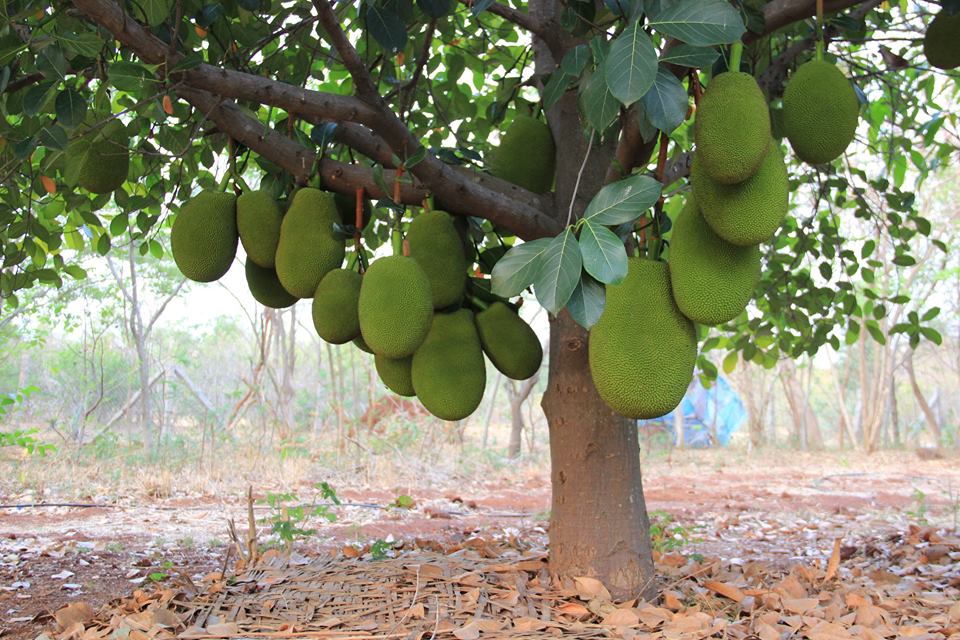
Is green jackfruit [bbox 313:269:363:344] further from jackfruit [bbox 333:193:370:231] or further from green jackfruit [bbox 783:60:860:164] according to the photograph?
green jackfruit [bbox 783:60:860:164]

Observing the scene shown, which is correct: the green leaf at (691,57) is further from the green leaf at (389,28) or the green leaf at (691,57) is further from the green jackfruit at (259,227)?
the green jackfruit at (259,227)

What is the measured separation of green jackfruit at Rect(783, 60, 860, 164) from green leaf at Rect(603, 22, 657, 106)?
0.43 meters

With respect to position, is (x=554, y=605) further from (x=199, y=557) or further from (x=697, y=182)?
(x=199, y=557)

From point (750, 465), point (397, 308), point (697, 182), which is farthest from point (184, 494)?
point (750, 465)

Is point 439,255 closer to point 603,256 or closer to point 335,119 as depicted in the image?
point 335,119

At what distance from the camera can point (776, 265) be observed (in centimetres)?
323

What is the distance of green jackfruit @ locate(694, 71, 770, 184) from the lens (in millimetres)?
1086

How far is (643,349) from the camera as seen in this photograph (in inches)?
47.6

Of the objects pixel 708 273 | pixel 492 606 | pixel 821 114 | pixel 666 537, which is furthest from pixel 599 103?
pixel 666 537

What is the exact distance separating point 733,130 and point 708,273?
8.8 inches

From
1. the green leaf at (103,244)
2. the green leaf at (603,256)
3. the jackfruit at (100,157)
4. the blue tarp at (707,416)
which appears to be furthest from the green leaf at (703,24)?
the blue tarp at (707,416)

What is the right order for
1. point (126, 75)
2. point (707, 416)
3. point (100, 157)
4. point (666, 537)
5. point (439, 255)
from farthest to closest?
1. point (707, 416)
2. point (666, 537)
3. point (100, 157)
4. point (439, 255)
5. point (126, 75)

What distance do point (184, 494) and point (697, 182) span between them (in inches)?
171

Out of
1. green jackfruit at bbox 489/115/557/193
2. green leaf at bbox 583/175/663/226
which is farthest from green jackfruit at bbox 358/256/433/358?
green jackfruit at bbox 489/115/557/193
